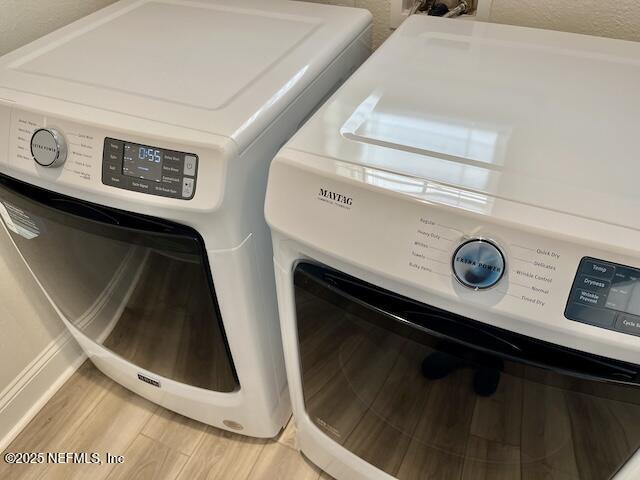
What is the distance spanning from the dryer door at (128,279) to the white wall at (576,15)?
802 millimetres

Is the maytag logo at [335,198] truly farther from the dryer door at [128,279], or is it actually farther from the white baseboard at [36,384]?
the white baseboard at [36,384]

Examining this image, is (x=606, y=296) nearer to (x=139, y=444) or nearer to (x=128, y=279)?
(x=128, y=279)

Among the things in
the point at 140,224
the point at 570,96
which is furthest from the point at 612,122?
the point at 140,224

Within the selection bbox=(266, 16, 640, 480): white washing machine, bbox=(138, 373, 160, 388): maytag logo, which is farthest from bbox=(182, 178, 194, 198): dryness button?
bbox=(138, 373, 160, 388): maytag logo

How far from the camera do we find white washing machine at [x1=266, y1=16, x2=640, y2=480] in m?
0.60

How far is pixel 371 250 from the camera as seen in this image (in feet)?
2.22

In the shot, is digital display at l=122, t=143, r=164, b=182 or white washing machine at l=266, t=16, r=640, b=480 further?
digital display at l=122, t=143, r=164, b=182

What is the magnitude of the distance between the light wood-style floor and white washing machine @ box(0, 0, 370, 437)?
0.11 meters

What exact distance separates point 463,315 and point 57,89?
714 mm

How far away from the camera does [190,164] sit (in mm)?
759

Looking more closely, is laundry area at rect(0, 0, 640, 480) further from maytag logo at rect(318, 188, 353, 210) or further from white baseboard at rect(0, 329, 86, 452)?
white baseboard at rect(0, 329, 86, 452)

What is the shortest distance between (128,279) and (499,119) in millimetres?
683

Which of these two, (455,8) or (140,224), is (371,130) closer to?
(140,224)

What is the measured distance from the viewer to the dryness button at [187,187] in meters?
0.76
